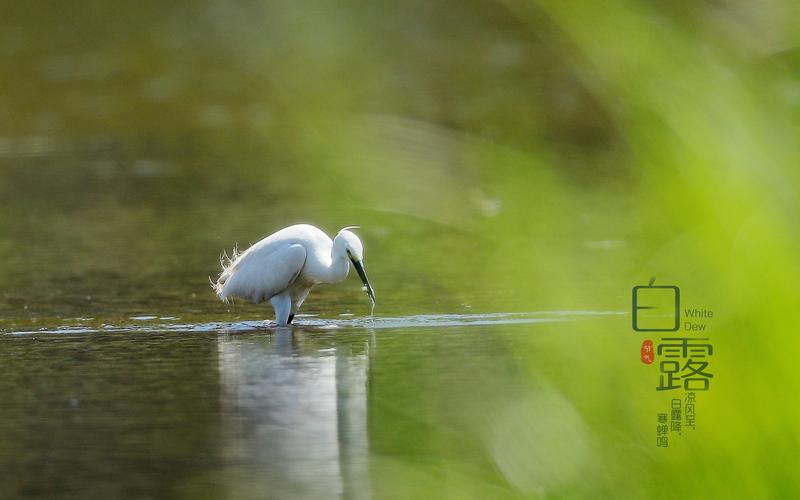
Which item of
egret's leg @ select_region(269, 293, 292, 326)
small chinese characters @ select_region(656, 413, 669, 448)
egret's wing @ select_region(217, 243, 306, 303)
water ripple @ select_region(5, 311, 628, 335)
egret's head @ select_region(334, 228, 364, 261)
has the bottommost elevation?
small chinese characters @ select_region(656, 413, 669, 448)

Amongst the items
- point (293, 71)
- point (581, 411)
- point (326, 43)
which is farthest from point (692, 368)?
point (326, 43)

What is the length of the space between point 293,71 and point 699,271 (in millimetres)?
700

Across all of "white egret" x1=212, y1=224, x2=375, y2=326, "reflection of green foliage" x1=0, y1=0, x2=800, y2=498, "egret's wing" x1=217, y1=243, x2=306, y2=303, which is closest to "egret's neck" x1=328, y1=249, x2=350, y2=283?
"white egret" x1=212, y1=224, x2=375, y2=326

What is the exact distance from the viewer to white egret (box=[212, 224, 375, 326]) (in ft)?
28.3

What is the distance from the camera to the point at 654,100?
155 centimetres

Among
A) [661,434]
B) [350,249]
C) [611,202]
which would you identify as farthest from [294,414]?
[611,202]

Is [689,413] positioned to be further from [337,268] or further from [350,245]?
[337,268]

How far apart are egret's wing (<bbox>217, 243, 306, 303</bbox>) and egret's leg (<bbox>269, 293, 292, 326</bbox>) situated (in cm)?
5

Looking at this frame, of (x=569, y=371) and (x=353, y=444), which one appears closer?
(x=569, y=371)

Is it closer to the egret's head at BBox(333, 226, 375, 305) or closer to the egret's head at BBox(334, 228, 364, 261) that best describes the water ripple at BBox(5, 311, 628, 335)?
the egret's head at BBox(333, 226, 375, 305)

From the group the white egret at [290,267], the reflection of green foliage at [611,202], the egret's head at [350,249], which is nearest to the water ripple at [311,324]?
the white egret at [290,267]

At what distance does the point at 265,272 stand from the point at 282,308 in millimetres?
267

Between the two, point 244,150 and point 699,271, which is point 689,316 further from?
point 244,150

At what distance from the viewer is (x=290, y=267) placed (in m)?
8.77
